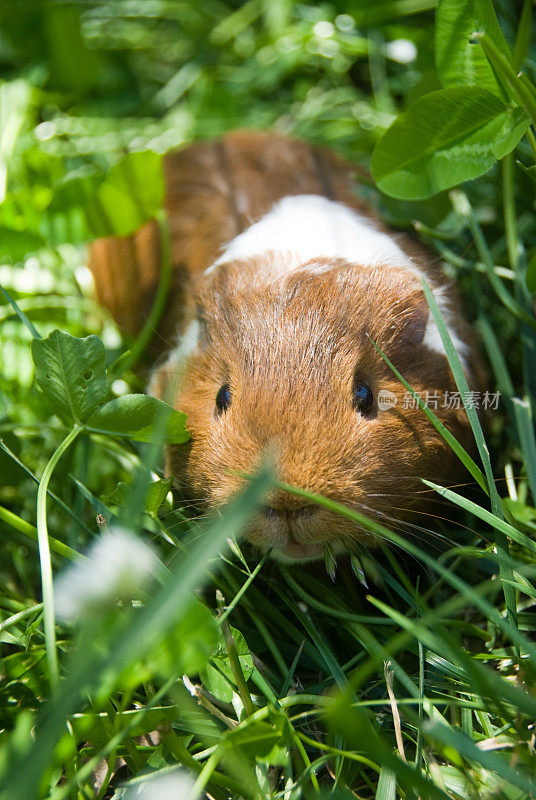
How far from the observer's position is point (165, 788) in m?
1.98

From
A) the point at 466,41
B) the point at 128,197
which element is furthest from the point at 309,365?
the point at 128,197

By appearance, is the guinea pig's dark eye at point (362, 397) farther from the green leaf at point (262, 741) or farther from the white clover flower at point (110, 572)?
the green leaf at point (262, 741)

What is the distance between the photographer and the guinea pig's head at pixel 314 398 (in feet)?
7.18

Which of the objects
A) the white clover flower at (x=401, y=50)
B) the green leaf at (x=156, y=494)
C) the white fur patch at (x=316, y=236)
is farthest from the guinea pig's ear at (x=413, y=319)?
the white clover flower at (x=401, y=50)

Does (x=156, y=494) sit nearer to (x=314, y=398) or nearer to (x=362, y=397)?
(x=314, y=398)

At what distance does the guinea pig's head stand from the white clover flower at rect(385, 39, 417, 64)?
2476mm

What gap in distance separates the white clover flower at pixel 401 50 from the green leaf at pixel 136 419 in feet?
10.4

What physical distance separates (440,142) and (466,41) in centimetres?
34

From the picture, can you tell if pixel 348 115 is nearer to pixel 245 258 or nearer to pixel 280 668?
pixel 245 258

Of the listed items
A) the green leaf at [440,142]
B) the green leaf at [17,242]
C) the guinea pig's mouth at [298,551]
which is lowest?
the guinea pig's mouth at [298,551]

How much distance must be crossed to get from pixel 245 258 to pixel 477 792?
207 centimetres

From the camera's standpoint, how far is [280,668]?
2.46 meters

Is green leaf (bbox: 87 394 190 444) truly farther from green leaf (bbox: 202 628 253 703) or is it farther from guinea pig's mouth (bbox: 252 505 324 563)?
green leaf (bbox: 202 628 253 703)

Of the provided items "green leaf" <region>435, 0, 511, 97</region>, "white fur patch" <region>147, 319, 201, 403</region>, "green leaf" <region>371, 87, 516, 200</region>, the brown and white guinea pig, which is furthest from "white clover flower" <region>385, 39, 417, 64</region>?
"white fur patch" <region>147, 319, 201, 403</region>
